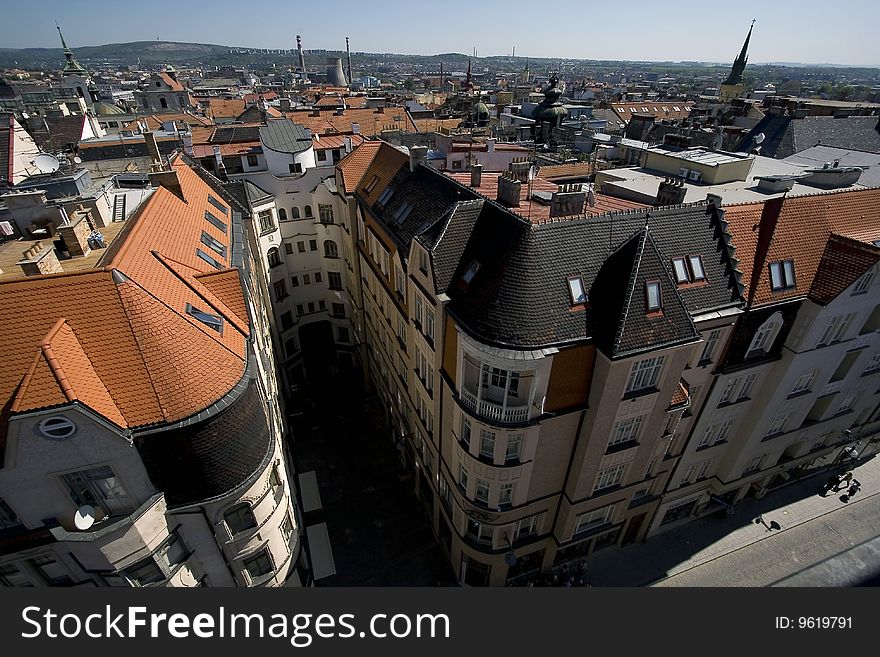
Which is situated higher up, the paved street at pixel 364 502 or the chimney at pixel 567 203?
the chimney at pixel 567 203

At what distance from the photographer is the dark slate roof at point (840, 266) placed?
81.2 ft

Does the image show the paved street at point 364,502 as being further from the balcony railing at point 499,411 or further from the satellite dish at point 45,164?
the satellite dish at point 45,164

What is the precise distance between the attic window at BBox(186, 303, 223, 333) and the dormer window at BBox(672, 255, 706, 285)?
24.3 metres

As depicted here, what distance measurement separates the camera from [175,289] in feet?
73.0

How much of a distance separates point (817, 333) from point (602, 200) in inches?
624

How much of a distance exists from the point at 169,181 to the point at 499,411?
1197 inches

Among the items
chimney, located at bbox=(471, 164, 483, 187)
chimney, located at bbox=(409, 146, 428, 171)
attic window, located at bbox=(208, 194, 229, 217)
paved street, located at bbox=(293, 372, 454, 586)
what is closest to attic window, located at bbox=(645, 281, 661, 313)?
chimney, located at bbox=(471, 164, 483, 187)

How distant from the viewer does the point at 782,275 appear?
25.5m

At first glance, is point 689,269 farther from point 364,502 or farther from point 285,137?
point 285,137

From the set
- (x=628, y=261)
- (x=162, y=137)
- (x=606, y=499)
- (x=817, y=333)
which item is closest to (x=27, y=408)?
(x=628, y=261)

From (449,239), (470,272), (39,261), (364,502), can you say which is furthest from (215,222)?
(364,502)

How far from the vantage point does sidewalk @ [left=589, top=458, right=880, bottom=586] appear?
3291 cm

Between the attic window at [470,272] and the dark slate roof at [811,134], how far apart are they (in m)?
57.1

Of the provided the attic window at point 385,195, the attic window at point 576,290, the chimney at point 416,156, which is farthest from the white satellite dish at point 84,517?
the chimney at point 416,156
